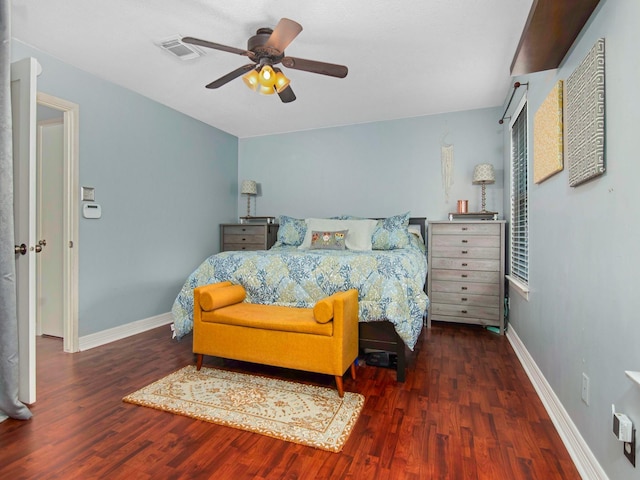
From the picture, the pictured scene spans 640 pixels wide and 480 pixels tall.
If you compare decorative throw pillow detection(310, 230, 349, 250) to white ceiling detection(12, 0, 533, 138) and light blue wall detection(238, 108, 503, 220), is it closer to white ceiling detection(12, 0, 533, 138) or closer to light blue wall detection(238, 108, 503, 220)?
light blue wall detection(238, 108, 503, 220)

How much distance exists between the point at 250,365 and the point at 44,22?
277cm

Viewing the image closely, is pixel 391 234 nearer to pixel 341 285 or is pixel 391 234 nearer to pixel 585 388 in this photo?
pixel 341 285

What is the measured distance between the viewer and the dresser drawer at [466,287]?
11.7 feet

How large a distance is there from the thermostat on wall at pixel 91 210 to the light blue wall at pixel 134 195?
0.16 feet

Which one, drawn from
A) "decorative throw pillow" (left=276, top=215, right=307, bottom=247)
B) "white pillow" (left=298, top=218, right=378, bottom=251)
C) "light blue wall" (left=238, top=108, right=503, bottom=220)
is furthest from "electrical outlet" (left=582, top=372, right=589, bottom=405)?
"decorative throw pillow" (left=276, top=215, right=307, bottom=247)

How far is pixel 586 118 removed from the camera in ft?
4.75

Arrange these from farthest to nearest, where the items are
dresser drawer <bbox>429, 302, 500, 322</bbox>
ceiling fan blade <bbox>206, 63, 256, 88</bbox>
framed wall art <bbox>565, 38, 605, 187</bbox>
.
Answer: dresser drawer <bbox>429, 302, 500, 322</bbox>, ceiling fan blade <bbox>206, 63, 256, 88</bbox>, framed wall art <bbox>565, 38, 605, 187</bbox>

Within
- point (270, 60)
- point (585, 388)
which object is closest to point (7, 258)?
point (270, 60)

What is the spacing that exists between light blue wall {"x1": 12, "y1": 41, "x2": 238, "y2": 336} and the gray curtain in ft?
3.60

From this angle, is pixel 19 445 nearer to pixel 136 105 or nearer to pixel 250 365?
pixel 250 365

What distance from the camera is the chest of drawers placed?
11.6 ft

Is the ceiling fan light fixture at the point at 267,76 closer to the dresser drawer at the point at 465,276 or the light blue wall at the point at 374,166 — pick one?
the light blue wall at the point at 374,166

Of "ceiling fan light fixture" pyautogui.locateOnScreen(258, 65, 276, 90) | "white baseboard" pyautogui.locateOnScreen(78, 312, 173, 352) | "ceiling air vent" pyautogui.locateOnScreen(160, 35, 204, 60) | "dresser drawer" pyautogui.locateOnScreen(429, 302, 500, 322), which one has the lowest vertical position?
"white baseboard" pyautogui.locateOnScreen(78, 312, 173, 352)

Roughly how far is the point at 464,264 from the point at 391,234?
2.69ft
